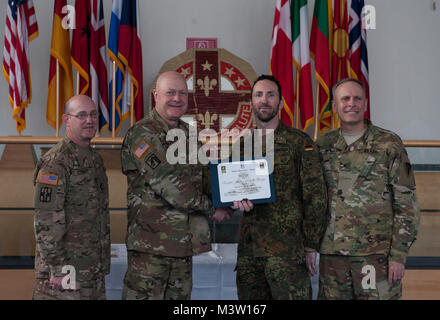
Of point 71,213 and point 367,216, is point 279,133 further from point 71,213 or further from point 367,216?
point 71,213

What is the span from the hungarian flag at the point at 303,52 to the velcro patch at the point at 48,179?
307cm

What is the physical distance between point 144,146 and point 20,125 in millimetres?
2868

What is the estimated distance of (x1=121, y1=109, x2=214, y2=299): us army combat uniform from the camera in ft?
7.35

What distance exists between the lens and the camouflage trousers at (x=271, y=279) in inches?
91.7

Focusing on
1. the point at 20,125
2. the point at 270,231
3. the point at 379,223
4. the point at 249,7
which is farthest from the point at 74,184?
the point at 249,7

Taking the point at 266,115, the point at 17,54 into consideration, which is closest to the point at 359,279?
the point at 266,115

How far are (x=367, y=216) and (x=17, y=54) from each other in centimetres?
378

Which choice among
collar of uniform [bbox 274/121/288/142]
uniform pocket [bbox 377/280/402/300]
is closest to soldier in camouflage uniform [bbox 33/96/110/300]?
collar of uniform [bbox 274/121/288/142]

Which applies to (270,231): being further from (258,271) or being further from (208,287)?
(208,287)

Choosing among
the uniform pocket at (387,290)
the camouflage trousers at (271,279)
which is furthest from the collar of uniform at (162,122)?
the uniform pocket at (387,290)

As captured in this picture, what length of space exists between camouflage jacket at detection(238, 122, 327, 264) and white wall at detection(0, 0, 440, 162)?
311 centimetres

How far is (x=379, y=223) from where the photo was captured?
235 cm

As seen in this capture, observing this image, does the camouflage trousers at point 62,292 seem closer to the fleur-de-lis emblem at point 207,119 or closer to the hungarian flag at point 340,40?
the fleur-de-lis emblem at point 207,119
